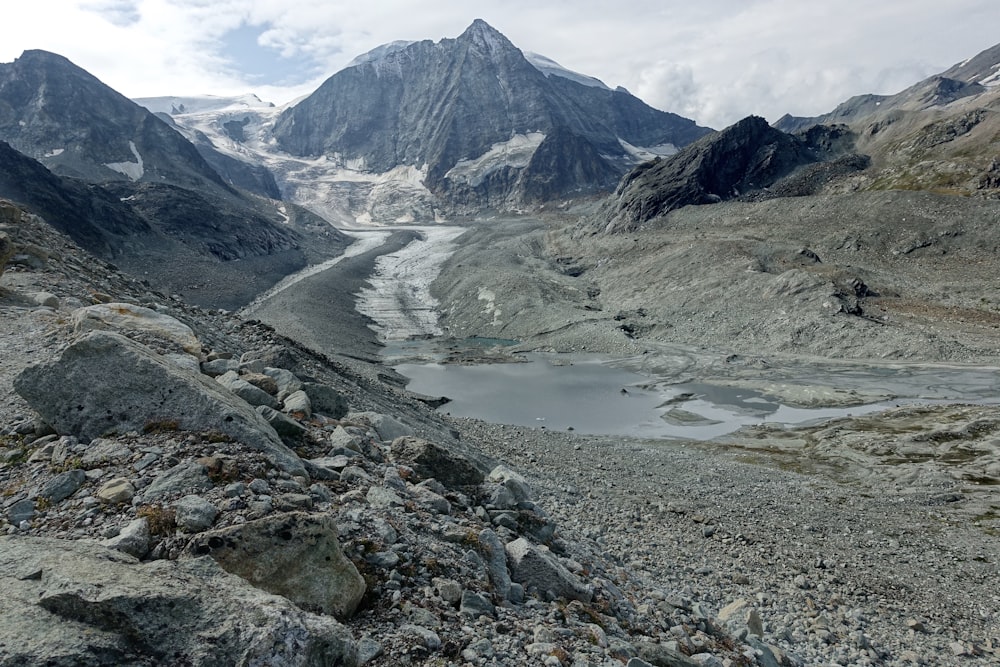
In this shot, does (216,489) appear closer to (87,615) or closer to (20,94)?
(87,615)

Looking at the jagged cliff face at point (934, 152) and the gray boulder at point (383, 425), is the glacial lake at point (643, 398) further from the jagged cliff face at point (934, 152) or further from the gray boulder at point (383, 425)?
the jagged cliff face at point (934, 152)

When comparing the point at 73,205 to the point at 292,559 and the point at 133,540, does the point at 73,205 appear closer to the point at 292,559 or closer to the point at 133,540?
the point at 133,540

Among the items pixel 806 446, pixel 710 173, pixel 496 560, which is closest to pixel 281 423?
pixel 496 560

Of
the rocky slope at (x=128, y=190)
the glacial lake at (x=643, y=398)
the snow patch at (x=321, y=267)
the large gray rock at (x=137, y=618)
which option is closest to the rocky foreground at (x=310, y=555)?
the large gray rock at (x=137, y=618)

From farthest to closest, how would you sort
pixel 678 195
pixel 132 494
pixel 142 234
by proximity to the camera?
pixel 678 195 < pixel 142 234 < pixel 132 494

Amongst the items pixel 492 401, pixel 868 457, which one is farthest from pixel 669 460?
pixel 492 401

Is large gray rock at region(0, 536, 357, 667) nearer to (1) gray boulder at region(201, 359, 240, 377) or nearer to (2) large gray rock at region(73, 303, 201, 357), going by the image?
(1) gray boulder at region(201, 359, 240, 377)
